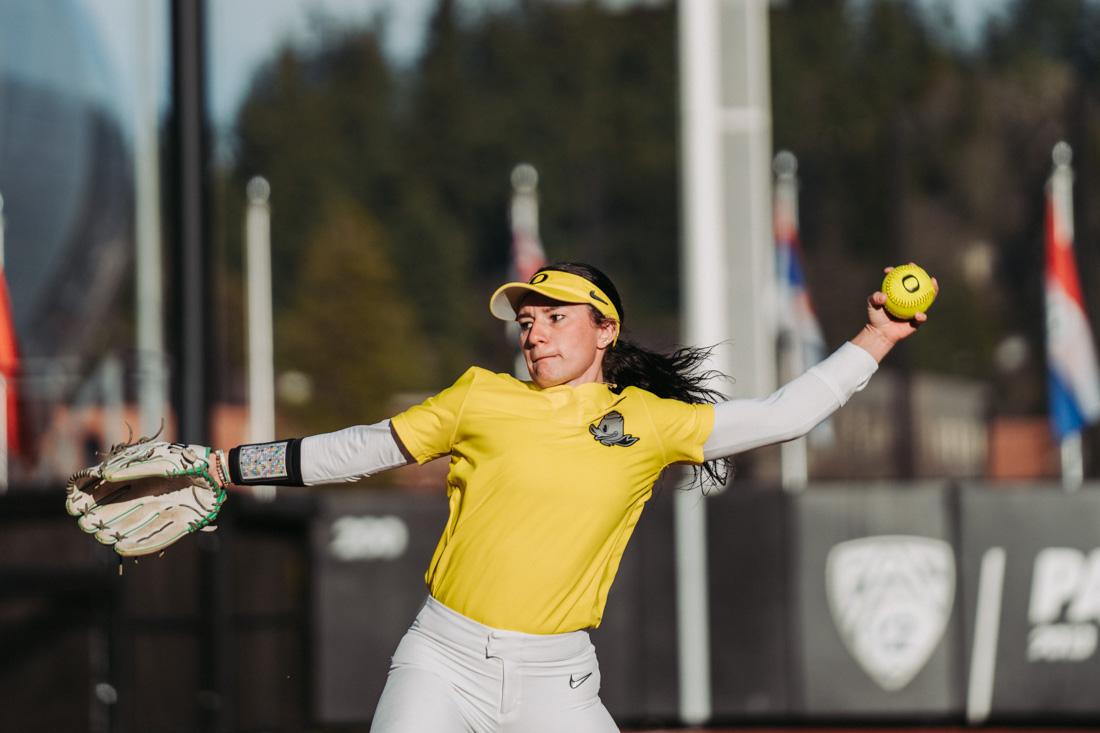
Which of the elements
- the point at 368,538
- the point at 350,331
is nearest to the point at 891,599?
the point at 368,538

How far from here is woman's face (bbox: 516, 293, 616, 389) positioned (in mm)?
5316

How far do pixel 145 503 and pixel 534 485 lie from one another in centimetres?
119

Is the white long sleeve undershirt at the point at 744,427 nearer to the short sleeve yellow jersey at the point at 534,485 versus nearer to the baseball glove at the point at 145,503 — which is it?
the short sleeve yellow jersey at the point at 534,485

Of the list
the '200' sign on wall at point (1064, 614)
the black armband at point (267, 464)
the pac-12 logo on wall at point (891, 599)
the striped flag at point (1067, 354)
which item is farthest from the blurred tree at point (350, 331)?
the black armband at point (267, 464)

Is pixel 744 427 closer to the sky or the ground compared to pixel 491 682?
closer to the sky

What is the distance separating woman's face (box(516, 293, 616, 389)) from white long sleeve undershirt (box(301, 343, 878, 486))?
17.8 inches

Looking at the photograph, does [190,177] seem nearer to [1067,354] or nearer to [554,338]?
[554,338]

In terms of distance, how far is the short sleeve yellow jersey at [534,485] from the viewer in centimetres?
512

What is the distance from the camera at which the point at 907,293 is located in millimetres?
5406

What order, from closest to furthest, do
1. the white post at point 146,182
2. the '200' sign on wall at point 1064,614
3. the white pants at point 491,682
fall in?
the white pants at point 491,682 < the '200' sign on wall at point 1064,614 < the white post at point 146,182

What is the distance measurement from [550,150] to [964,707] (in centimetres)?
5447

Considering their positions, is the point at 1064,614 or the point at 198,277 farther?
the point at 1064,614

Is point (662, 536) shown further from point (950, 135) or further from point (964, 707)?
point (950, 135)

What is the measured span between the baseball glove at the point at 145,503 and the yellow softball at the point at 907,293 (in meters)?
2.09
